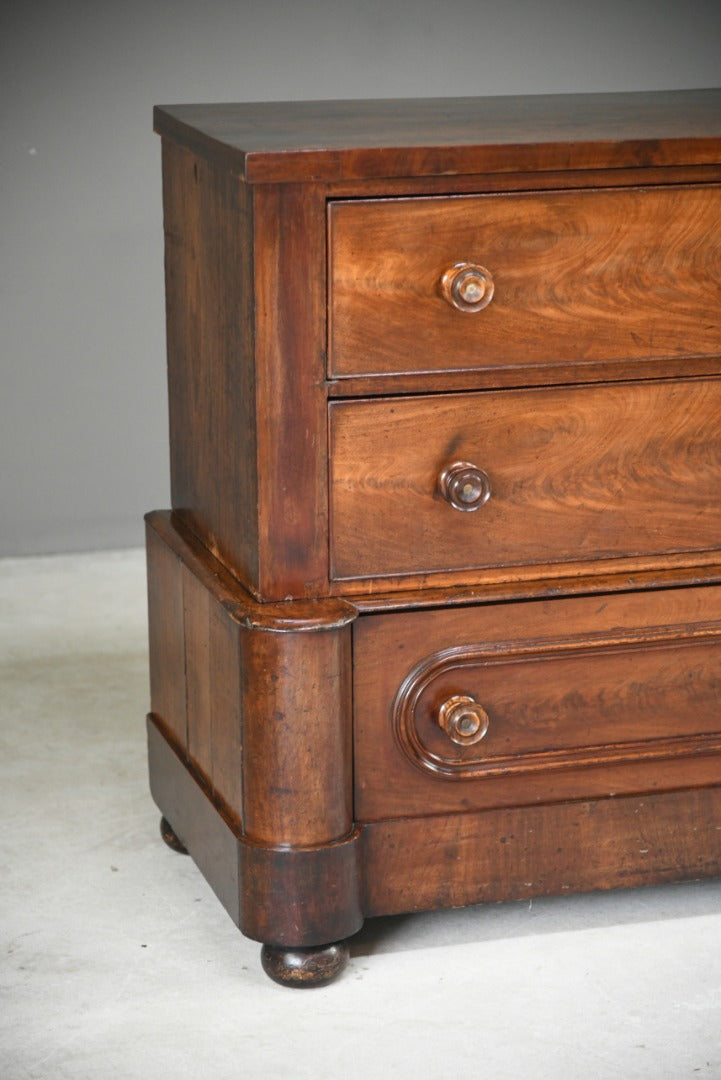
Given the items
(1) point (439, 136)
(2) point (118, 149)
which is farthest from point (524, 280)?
(2) point (118, 149)

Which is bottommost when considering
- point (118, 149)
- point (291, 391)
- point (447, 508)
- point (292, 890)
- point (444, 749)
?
point (292, 890)

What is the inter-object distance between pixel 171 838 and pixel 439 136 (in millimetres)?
1112

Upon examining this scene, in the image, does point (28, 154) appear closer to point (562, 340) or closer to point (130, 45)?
point (130, 45)

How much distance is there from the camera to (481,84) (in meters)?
4.38

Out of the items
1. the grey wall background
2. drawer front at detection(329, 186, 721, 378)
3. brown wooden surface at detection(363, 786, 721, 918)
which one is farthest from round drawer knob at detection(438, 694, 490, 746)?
the grey wall background

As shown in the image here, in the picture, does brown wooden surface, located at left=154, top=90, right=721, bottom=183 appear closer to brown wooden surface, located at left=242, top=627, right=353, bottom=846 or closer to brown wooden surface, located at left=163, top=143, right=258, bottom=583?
brown wooden surface, located at left=163, top=143, right=258, bottom=583

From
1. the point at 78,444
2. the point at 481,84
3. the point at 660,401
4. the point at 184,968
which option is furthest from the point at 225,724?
the point at 481,84

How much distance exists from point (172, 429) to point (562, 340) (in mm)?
652

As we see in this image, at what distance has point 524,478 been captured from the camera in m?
2.13

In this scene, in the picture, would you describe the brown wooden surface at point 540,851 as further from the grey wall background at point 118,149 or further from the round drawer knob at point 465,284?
the grey wall background at point 118,149

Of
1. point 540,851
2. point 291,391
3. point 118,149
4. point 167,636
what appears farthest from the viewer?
point 118,149

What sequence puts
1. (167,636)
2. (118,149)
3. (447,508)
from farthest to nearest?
1. (118,149)
2. (167,636)
3. (447,508)

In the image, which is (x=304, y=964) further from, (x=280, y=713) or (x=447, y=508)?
(x=447, y=508)

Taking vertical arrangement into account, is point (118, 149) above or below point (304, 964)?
above
